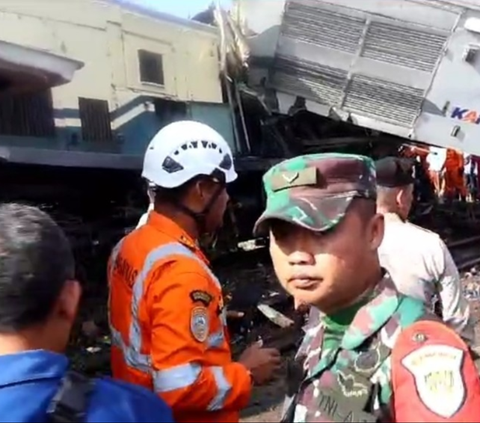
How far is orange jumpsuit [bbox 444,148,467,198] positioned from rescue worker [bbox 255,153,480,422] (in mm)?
14356

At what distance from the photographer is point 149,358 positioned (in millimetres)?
2594

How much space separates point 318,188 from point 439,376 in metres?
0.46

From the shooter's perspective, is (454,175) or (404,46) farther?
(454,175)

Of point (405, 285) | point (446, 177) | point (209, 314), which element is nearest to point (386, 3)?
point (446, 177)

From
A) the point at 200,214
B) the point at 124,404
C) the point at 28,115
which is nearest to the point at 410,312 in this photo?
the point at 124,404

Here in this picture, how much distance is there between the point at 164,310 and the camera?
100.0 inches

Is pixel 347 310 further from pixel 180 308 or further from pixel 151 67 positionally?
pixel 151 67

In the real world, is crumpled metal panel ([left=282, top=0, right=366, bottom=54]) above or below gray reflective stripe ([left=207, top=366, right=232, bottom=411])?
above

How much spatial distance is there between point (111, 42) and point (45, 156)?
2555 mm

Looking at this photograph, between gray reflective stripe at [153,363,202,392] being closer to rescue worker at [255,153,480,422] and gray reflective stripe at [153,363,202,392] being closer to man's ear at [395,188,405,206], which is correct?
rescue worker at [255,153,480,422]

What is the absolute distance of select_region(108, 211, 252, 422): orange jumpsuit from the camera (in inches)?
98.9

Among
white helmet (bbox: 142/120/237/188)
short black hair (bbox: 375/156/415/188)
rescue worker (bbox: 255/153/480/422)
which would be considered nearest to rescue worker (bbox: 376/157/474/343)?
short black hair (bbox: 375/156/415/188)

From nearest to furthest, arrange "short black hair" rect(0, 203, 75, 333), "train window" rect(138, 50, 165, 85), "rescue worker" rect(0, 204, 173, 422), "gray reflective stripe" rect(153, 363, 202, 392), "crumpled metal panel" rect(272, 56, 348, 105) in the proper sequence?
"rescue worker" rect(0, 204, 173, 422) → "short black hair" rect(0, 203, 75, 333) → "gray reflective stripe" rect(153, 363, 202, 392) → "train window" rect(138, 50, 165, 85) → "crumpled metal panel" rect(272, 56, 348, 105)

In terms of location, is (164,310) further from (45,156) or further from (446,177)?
(446,177)
